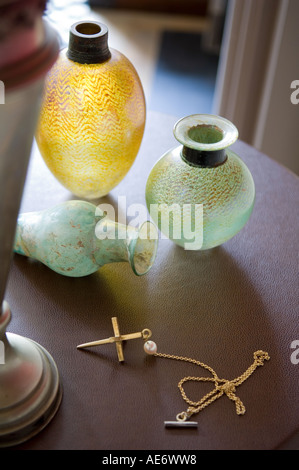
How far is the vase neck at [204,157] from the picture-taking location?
71 centimetres

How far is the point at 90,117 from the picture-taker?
29.8 inches

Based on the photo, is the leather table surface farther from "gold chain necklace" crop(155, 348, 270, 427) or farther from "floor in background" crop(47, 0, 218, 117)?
"floor in background" crop(47, 0, 218, 117)

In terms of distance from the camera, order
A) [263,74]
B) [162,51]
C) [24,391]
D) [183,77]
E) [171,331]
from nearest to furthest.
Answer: [24,391] → [171,331] → [263,74] → [183,77] → [162,51]

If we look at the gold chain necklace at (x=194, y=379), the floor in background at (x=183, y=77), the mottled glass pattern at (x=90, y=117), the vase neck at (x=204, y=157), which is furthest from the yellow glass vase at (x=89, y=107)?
the floor in background at (x=183, y=77)

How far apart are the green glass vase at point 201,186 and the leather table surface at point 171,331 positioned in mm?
70

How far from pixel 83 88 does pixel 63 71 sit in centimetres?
3

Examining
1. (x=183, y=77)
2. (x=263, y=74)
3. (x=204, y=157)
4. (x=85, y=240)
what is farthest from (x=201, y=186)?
(x=183, y=77)

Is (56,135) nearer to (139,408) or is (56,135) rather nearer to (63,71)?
(63,71)

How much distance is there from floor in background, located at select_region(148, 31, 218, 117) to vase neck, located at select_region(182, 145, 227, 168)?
1177 mm

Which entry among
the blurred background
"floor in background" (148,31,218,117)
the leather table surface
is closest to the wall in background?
the blurred background

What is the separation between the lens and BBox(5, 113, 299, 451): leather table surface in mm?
614

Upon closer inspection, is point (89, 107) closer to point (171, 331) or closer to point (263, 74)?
point (171, 331)

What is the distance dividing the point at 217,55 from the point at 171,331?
166 cm

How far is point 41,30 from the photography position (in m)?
0.42
